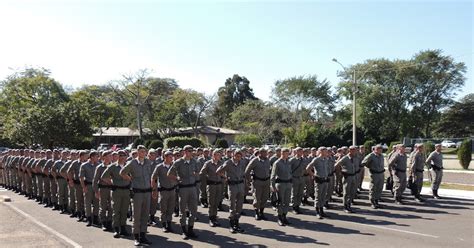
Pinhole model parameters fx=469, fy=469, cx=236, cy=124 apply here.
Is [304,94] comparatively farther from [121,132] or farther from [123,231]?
[123,231]

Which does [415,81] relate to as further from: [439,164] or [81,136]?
[439,164]

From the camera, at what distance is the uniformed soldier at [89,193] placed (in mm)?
12367

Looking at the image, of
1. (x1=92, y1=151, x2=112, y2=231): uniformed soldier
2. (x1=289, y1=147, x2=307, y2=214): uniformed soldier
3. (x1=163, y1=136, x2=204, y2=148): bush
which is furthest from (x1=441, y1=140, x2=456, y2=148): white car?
(x1=92, y1=151, x2=112, y2=231): uniformed soldier

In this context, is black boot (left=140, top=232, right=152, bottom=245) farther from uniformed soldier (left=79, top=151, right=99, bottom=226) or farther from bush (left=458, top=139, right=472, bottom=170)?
bush (left=458, top=139, right=472, bottom=170)

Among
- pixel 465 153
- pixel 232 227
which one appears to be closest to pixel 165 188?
pixel 232 227

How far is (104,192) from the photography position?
1152 centimetres

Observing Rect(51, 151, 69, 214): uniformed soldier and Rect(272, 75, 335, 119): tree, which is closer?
Rect(51, 151, 69, 214): uniformed soldier

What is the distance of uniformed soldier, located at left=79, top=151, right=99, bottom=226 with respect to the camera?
40.6 ft

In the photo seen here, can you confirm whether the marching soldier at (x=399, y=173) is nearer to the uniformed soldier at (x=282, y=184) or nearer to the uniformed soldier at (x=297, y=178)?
the uniformed soldier at (x=297, y=178)

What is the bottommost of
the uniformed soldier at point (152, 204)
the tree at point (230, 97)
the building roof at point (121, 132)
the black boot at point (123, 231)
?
the black boot at point (123, 231)

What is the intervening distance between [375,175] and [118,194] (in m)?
8.26

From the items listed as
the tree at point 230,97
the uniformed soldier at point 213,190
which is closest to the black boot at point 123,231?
the uniformed soldier at point 213,190

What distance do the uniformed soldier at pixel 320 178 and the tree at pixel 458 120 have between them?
56562mm

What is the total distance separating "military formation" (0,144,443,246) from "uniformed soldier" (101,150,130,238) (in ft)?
0.07
